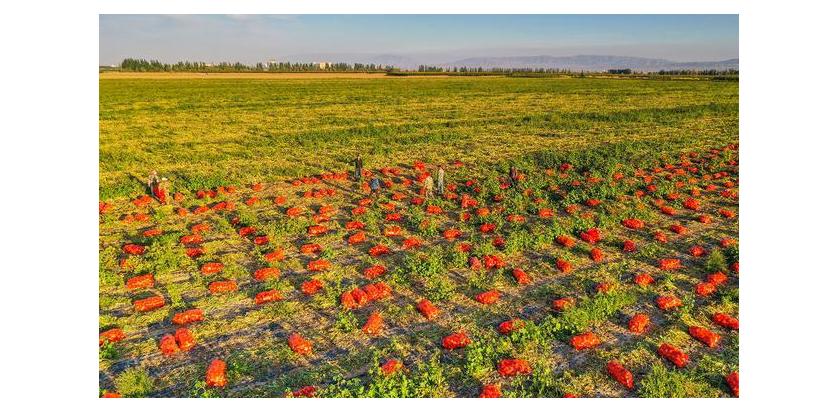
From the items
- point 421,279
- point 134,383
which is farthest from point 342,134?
point 134,383

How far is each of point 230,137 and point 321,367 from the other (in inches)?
805

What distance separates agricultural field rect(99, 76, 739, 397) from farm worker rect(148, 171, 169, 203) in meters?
0.19

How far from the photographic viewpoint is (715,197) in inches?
511

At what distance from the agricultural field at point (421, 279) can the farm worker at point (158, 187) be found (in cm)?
19

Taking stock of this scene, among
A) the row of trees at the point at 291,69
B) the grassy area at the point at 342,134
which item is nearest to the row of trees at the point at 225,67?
the row of trees at the point at 291,69

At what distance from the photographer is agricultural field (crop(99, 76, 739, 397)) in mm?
5781

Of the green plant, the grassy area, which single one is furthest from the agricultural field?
the grassy area

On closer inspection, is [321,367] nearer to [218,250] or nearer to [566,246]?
[218,250]

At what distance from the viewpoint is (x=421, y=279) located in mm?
8195

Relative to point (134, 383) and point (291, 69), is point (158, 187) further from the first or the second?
point (291, 69)

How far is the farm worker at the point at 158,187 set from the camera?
40.4 feet

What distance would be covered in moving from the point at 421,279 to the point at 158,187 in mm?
7941

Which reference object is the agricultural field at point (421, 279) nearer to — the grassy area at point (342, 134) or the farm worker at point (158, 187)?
the farm worker at point (158, 187)

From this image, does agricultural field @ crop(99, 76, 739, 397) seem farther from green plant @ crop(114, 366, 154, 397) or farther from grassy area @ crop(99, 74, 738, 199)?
grassy area @ crop(99, 74, 738, 199)
